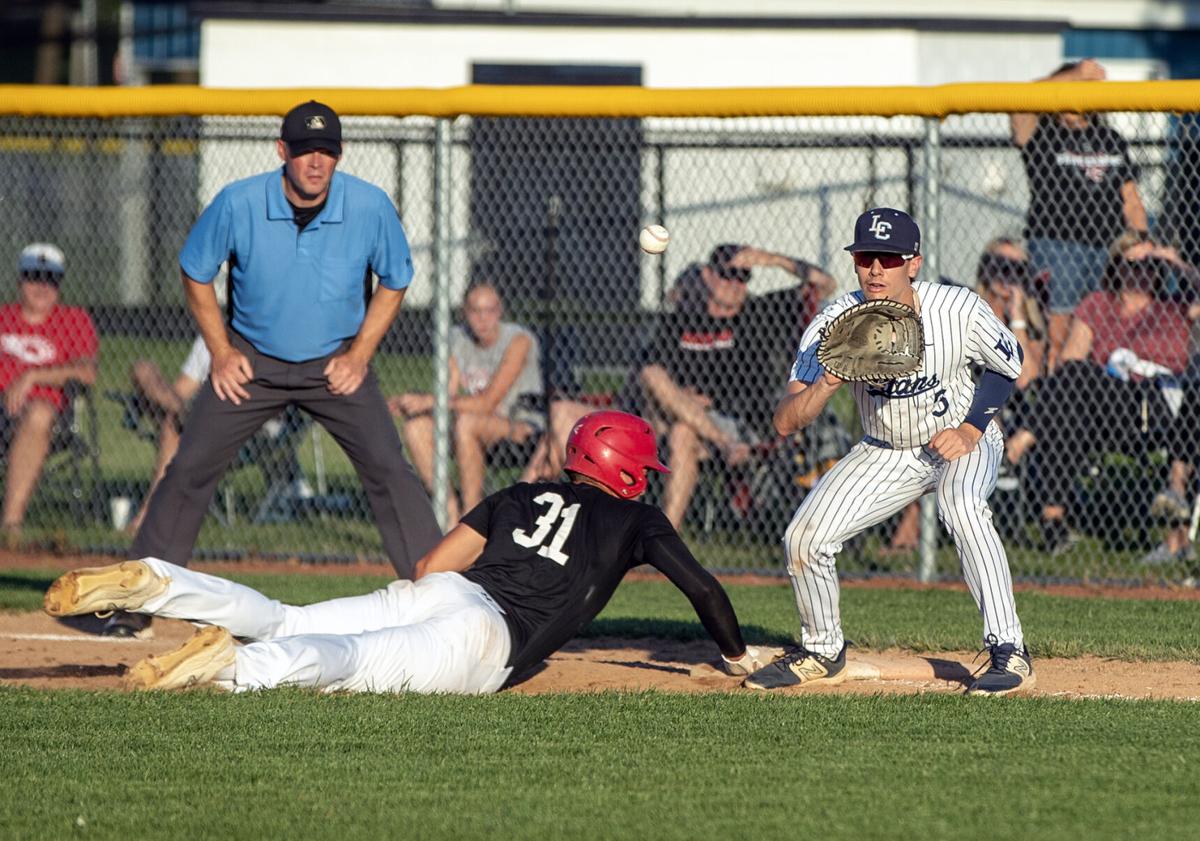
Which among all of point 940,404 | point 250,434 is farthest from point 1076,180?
point 250,434

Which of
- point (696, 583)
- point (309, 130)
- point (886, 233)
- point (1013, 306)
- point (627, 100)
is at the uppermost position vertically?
point (627, 100)

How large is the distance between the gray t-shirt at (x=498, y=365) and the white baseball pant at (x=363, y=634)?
3.60 meters

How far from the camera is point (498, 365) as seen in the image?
29.9 ft

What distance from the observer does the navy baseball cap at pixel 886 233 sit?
5.33 meters

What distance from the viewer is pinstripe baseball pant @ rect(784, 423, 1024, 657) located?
5453mm

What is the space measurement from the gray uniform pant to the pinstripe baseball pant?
Answer: 5.04ft

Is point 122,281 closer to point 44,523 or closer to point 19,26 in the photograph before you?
point 44,523

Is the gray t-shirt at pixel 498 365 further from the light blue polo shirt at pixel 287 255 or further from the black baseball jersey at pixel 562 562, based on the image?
the black baseball jersey at pixel 562 562

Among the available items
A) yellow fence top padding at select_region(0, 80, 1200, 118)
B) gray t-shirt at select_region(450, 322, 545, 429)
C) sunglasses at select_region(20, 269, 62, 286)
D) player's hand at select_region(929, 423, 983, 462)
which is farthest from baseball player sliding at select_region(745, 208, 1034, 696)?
sunglasses at select_region(20, 269, 62, 286)

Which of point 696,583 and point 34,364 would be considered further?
point 34,364

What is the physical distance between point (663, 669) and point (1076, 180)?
3893 mm

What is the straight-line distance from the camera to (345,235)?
6418 mm

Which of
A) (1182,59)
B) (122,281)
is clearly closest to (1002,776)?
(122,281)

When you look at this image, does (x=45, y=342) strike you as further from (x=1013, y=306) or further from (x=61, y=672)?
(x=1013, y=306)
